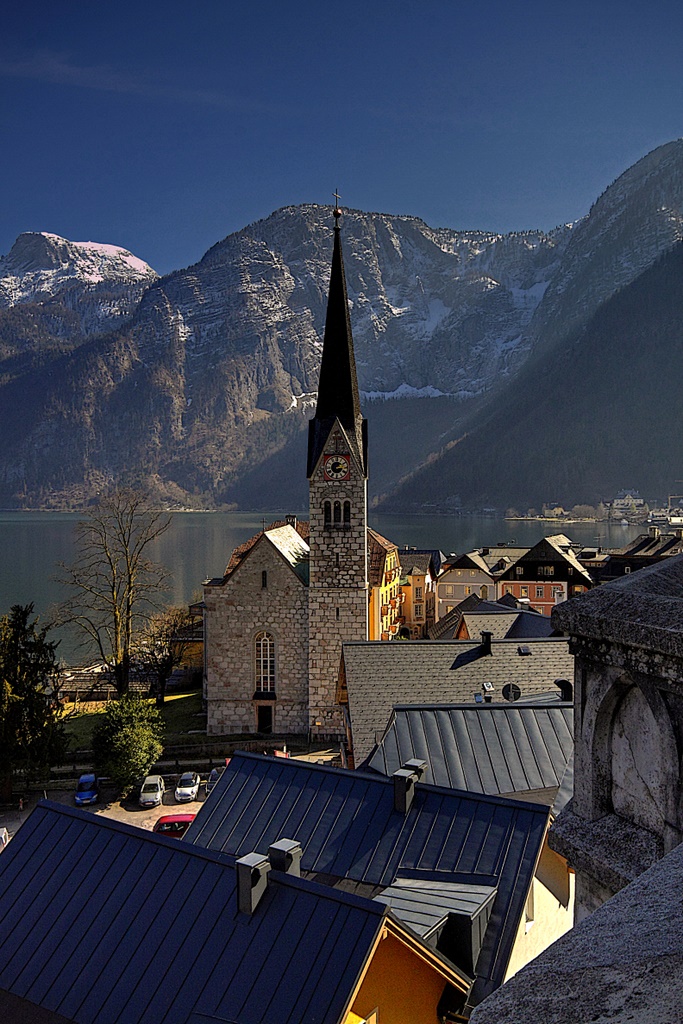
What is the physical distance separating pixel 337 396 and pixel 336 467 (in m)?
3.29

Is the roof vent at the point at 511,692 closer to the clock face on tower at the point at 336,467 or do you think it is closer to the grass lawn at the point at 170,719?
the clock face on tower at the point at 336,467

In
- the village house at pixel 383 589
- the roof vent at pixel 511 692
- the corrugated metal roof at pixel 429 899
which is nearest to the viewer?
the corrugated metal roof at pixel 429 899

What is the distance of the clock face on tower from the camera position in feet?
105

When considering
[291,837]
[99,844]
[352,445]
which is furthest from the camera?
[352,445]

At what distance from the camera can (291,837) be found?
→ 10922mm

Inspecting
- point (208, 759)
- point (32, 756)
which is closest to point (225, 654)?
point (208, 759)

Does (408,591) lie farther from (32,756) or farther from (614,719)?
(614,719)

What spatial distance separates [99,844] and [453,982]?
14.9 feet

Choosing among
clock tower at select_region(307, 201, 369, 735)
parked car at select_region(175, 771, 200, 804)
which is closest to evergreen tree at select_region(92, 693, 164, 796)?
parked car at select_region(175, 771, 200, 804)

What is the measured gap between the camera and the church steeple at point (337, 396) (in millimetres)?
32562

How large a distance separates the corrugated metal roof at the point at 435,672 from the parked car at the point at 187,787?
873 cm

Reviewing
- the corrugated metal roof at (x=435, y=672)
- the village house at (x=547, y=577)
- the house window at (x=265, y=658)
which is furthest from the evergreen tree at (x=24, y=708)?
the village house at (x=547, y=577)

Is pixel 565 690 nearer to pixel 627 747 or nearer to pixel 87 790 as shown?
pixel 627 747

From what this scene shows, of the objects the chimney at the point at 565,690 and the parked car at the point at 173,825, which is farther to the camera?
the parked car at the point at 173,825
